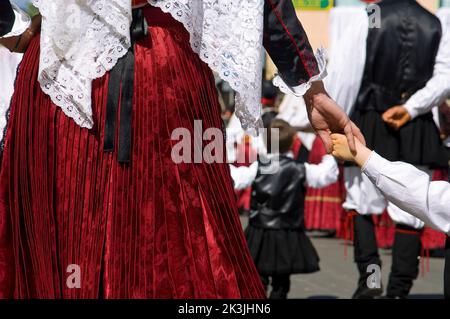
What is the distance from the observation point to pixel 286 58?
9.04 feet

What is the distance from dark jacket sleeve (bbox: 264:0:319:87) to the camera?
8.86ft

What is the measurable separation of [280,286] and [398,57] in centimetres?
143

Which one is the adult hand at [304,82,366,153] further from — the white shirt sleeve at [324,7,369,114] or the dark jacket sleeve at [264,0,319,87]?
the white shirt sleeve at [324,7,369,114]

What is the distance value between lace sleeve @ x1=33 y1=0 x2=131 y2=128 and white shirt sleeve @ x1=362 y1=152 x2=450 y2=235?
2.55 feet

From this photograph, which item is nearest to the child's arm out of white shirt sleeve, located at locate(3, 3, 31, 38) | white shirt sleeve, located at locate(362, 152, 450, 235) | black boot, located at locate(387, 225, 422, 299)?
white shirt sleeve, located at locate(362, 152, 450, 235)

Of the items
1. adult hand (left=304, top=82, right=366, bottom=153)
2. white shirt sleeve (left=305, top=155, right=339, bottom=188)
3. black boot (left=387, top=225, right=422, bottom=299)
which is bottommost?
black boot (left=387, top=225, right=422, bottom=299)

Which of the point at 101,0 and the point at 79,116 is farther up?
the point at 101,0

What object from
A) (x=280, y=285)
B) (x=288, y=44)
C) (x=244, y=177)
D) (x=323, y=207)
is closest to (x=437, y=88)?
(x=244, y=177)

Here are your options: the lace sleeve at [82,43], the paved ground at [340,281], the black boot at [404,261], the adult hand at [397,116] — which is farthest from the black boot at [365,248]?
the lace sleeve at [82,43]

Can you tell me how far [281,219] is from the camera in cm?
574

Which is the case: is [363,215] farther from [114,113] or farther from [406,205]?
[114,113]
